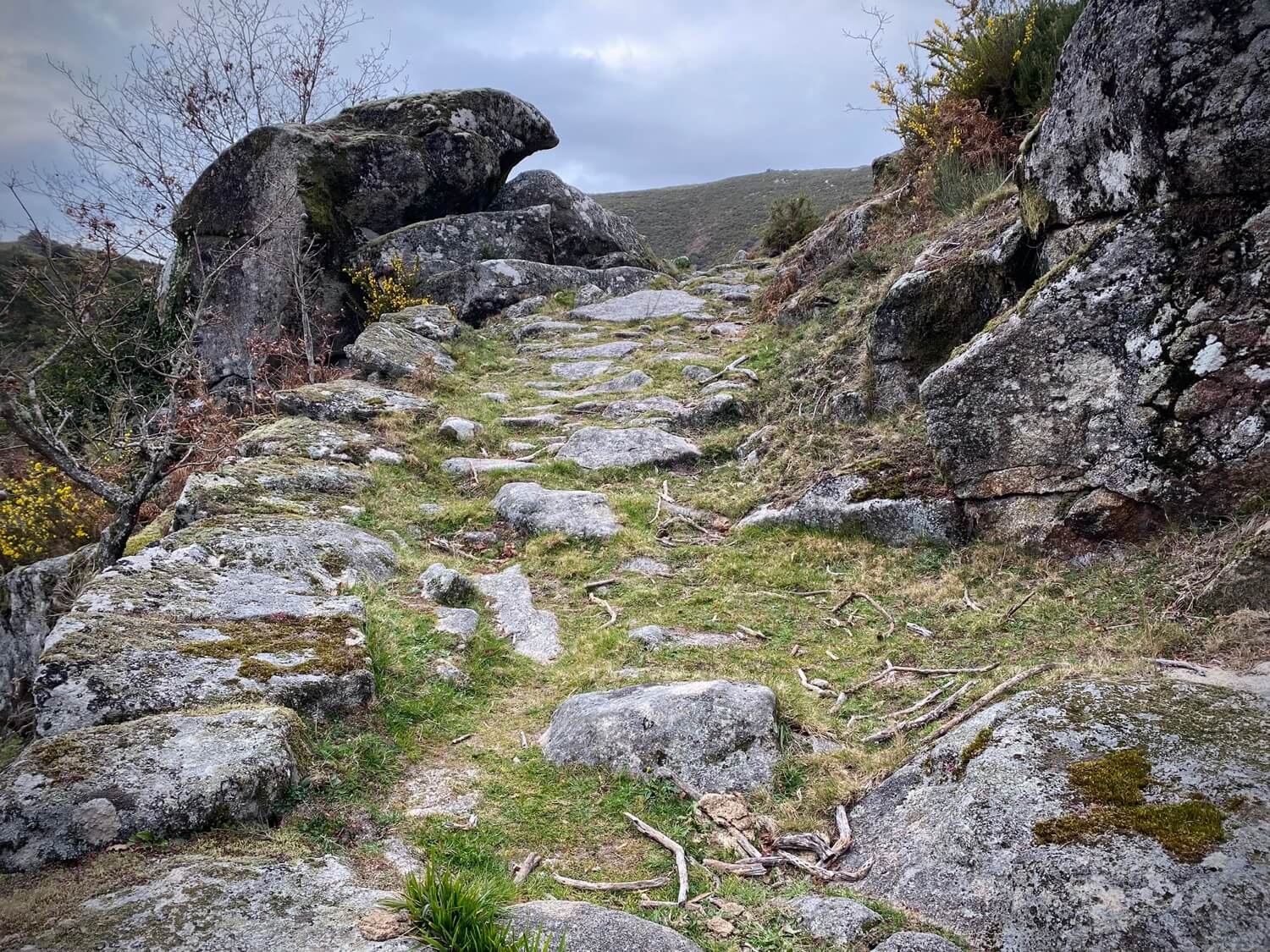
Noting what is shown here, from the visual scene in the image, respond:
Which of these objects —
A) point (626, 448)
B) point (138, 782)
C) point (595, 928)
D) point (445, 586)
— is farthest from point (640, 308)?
point (595, 928)

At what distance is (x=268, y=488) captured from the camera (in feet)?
28.2

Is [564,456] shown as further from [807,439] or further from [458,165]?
[458,165]

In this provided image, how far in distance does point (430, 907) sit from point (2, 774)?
8.23 feet

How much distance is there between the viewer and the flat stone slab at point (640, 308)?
19359 mm

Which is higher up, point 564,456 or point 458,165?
point 458,165

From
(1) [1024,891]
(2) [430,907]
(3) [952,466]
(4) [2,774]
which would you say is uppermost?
(3) [952,466]

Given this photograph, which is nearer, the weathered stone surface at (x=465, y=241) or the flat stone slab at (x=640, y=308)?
the flat stone slab at (x=640, y=308)

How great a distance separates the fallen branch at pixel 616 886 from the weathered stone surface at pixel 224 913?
0.94 meters

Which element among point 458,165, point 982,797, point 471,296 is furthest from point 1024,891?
point 458,165

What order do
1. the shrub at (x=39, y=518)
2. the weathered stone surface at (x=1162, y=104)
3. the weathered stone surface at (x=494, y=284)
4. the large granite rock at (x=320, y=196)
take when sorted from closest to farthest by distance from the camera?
1. the weathered stone surface at (x=1162, y=104)
2. the shrub at (x=39, y=518)
3. the large granite rock at (x=320, y=196)
4. the weathered stone surface at (x=494, y=284)

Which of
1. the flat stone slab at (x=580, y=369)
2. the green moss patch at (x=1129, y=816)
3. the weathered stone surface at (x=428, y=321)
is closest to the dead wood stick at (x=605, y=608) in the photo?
the green moss patch at (x=1129, y=816)

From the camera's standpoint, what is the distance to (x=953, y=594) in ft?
21.0

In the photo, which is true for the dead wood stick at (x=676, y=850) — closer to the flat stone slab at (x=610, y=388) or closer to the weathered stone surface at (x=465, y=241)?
the flat stone slab at (x=610, y=388)

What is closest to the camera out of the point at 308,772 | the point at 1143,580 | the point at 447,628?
the point at 308,772
